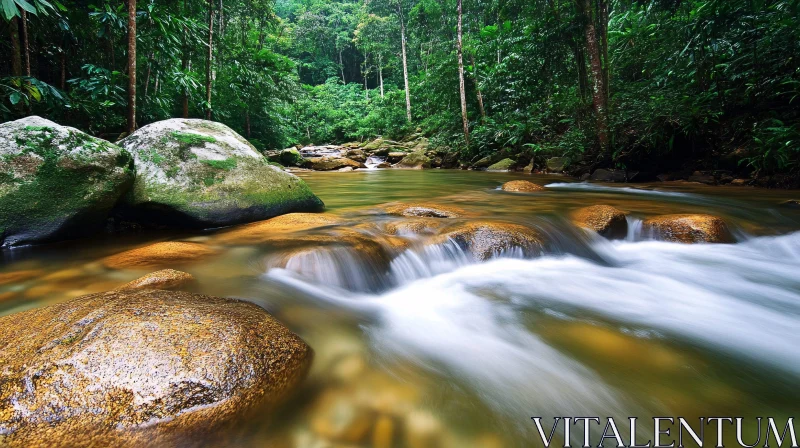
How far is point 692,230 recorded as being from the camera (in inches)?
155

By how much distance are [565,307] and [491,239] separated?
1.03m

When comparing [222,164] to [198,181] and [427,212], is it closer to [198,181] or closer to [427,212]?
[198,181]

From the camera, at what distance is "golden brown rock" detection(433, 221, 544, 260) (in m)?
3.45

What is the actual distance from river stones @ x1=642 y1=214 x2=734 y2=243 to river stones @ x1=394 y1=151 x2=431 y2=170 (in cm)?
1197

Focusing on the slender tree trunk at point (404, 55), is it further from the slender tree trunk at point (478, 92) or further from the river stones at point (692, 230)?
the river stones at point (692, 230)

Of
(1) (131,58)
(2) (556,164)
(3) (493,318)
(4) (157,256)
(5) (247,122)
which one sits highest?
(5) (247,122)

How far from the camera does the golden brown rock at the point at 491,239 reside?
3.45 m

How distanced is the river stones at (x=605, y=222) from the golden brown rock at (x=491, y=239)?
0.92 meters

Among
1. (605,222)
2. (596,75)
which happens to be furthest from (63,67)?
(596,75)

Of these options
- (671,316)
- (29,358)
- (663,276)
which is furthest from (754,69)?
(29,358)

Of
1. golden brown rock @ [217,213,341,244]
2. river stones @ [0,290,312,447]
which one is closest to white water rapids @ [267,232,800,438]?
river stones @ [0,290,312,447]

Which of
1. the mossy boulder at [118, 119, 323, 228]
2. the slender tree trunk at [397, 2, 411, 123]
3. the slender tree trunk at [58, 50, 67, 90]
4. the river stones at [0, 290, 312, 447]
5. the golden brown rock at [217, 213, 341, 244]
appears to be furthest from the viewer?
the slender tree trunk at [397, 2, 411, 123]

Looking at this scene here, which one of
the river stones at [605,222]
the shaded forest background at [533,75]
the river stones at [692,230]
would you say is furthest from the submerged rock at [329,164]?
the river stones at [692,230]

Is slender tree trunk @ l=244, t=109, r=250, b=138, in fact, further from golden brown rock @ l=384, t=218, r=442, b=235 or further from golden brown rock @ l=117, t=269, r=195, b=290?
golden brown rock @ l=117, t=269, r=195, b=290
